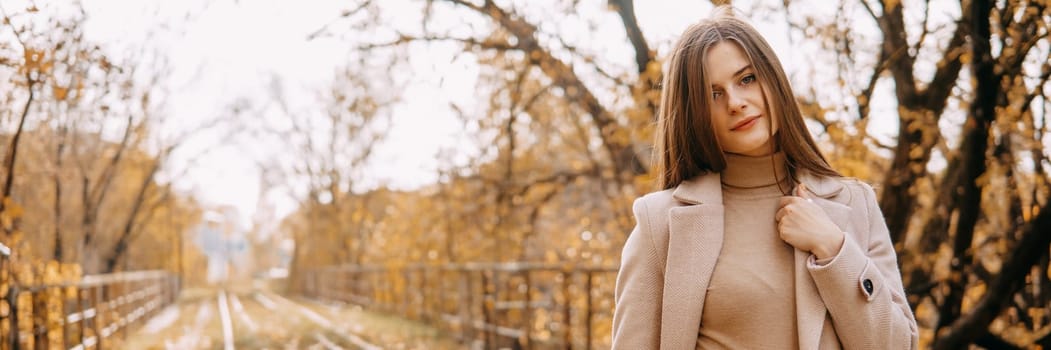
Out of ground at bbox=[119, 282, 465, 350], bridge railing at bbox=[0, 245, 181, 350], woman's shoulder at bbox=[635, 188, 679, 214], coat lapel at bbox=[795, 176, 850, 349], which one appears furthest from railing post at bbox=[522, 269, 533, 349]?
coat lapel at bbox=[795, 176, 850, 349]

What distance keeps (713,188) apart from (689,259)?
0.54 ft

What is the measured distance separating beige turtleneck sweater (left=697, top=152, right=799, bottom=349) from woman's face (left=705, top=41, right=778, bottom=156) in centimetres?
10

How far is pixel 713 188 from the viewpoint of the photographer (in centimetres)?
196

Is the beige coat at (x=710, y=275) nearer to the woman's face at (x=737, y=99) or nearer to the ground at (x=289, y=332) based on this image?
the woman's face at (x=737, y=99)

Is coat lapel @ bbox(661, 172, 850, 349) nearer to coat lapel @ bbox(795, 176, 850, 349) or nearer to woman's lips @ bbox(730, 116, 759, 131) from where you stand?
coat lapel @ bbox(795, 176, 850, 349)

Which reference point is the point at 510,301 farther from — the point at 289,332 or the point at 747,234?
the point at 747,234

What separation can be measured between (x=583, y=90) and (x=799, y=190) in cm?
606

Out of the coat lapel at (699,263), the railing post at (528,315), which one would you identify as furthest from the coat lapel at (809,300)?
the railing post at (528,315)

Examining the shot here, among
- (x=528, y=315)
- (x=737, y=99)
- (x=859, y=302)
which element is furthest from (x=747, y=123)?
(x=528, y=315)

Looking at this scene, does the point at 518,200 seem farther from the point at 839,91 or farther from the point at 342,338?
the point at 839,91

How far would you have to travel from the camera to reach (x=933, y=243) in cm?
706

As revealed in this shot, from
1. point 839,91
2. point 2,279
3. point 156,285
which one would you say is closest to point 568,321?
point 839,91

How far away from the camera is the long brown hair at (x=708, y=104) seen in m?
1.87

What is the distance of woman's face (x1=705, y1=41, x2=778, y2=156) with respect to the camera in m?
1.87
